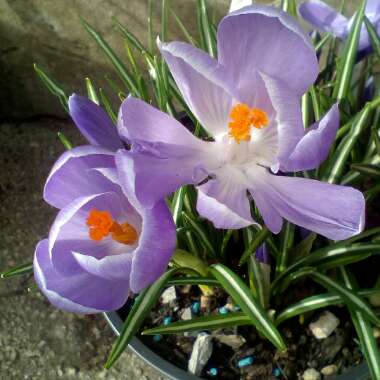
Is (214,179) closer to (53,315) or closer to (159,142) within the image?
(159,142)

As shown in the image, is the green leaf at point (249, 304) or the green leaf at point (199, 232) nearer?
the green leaf at point (249, 304)

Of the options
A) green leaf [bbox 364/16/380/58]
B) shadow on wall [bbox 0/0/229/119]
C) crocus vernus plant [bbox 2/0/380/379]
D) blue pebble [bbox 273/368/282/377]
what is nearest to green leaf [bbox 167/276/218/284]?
crocus vernus plant [bbox 2/0/380/379]

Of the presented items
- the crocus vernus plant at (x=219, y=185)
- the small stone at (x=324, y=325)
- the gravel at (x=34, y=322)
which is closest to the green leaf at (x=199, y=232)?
the crocus vernus plant at (x=219, y=185)

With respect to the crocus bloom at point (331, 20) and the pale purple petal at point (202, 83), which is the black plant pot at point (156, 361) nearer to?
the pale purple petal at point (202, 83)

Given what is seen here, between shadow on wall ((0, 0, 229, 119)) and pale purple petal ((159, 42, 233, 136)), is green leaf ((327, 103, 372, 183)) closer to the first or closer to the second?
pale purple petal ((159, 42, 233, 136))

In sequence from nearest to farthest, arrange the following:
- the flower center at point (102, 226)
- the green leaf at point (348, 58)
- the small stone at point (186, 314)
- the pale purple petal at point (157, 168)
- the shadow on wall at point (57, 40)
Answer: the pale purple petal at point (157, 168), the flower center at point (102, 226), the green leaf at point (348, 58), the small stone at point (186, 314), the shadow on wall at point (57, 40)

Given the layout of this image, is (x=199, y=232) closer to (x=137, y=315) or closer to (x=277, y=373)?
(x=137, y=315)

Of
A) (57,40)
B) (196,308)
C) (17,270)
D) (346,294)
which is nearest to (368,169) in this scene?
(346,294)

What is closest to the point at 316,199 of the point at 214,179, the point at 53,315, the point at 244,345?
the point at 214,179
